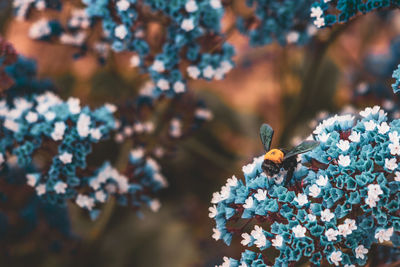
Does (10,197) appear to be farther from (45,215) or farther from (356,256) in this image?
(356,256)

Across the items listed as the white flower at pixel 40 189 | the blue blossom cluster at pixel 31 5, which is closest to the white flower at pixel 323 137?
the white flower at pixel 40 189

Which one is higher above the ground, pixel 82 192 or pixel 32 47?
pixel 32 47

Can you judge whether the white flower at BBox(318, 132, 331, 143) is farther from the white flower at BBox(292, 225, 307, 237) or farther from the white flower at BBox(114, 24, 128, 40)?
the white flower at BBox(114, 24, 128, 40)

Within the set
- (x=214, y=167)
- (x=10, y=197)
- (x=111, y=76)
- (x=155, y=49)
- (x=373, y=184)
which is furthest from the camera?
(x=214, y=167)

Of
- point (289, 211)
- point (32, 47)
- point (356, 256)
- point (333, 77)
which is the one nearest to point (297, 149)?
point (289, 211)

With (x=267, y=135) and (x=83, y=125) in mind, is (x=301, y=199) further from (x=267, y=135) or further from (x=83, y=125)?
(x=83, y=125)
